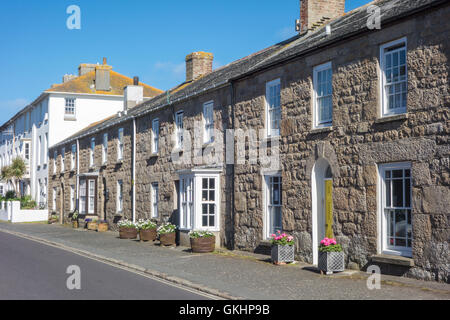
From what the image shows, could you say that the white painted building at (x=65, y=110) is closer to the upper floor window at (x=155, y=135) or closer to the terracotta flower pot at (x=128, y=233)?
the upper floor window at (x=155, y=135)

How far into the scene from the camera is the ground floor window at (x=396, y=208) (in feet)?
39.1

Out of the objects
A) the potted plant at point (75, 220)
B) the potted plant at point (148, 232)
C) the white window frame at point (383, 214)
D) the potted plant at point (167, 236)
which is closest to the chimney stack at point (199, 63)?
the potted plant at point (148, 232)

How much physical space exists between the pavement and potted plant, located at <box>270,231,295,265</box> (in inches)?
11.6

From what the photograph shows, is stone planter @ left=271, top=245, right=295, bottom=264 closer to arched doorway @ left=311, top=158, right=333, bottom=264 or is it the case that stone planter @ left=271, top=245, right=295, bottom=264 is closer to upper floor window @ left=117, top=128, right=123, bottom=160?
arched doorway @ left=311, top=158, right=333, bottom=264

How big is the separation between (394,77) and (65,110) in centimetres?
3671

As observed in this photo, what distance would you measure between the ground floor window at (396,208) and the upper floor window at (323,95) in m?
2.43

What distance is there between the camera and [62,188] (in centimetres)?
3953

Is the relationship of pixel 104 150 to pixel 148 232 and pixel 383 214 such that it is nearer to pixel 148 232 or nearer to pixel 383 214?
pixel 148 232

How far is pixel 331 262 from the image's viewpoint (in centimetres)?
1255

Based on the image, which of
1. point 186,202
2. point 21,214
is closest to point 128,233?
point 186,202

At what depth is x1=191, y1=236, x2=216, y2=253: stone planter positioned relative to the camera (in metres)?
17.9
